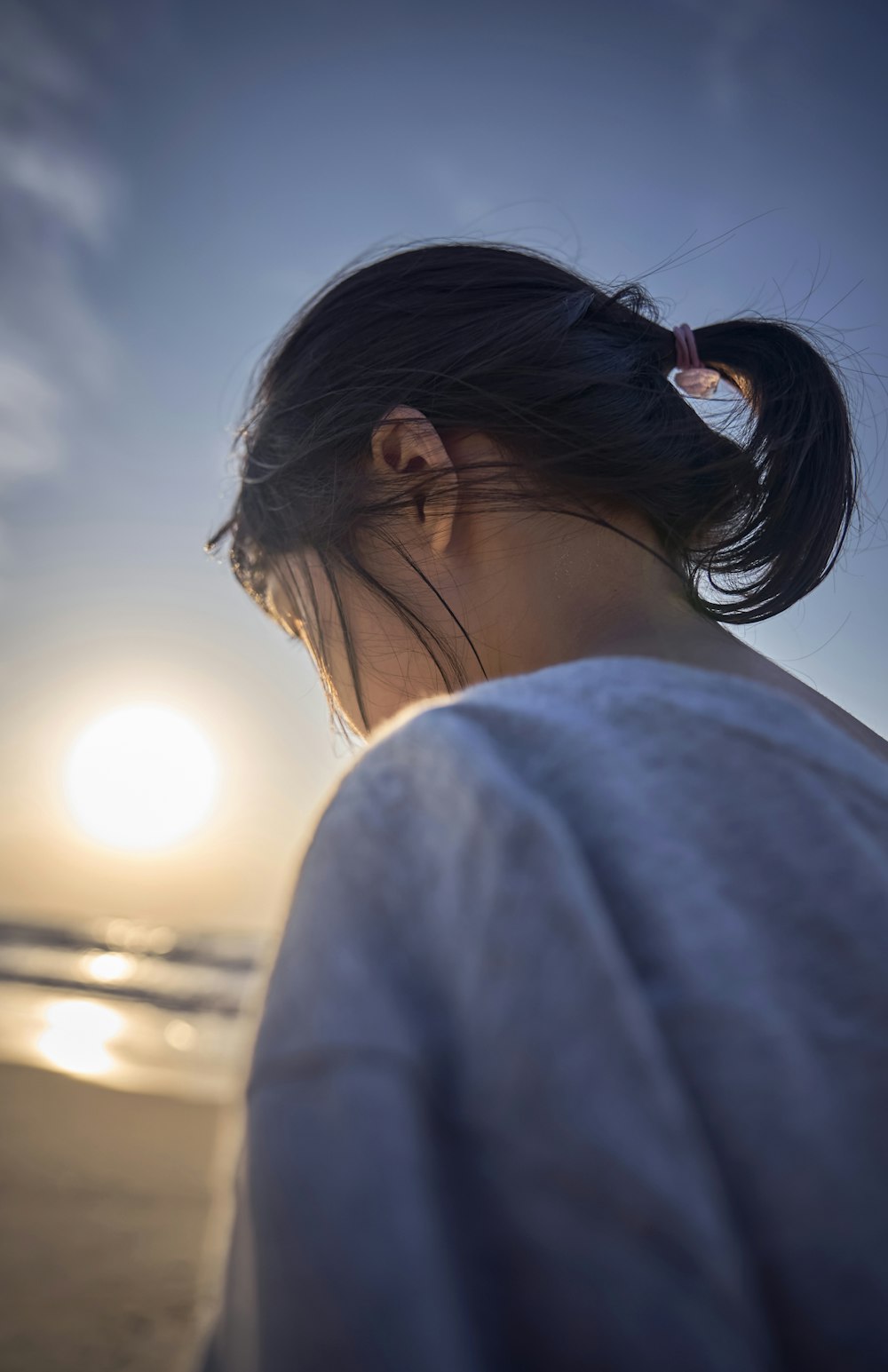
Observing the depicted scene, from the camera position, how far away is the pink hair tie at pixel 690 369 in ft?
4.28

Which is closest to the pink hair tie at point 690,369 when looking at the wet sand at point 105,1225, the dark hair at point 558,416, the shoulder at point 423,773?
the dark hair at point 558,416

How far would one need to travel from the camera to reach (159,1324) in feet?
10.7

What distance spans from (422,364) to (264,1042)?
40.0 inches

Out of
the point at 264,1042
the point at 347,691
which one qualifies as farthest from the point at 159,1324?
the point at 264,1042

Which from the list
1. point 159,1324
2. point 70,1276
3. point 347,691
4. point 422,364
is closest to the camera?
point 422,364

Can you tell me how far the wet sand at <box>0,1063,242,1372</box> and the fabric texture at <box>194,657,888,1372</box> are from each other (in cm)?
8

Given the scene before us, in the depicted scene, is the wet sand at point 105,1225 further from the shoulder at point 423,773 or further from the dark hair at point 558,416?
the dark hair at point 558,416

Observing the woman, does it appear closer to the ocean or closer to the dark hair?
the ocean

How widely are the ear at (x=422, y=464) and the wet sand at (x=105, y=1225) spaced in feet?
2.80

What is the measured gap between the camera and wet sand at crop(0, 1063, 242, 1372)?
9.60ft

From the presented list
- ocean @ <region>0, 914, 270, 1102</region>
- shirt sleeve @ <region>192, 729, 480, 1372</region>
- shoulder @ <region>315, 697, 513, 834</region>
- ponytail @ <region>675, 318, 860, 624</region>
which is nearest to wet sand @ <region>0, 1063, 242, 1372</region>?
shirt sleeve @ <region>192, 729, 480, 1372</region>

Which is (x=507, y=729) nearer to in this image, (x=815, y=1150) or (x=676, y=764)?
(x=676, y=764)

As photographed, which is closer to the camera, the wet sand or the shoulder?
the shoulder

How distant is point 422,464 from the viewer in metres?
1.18
